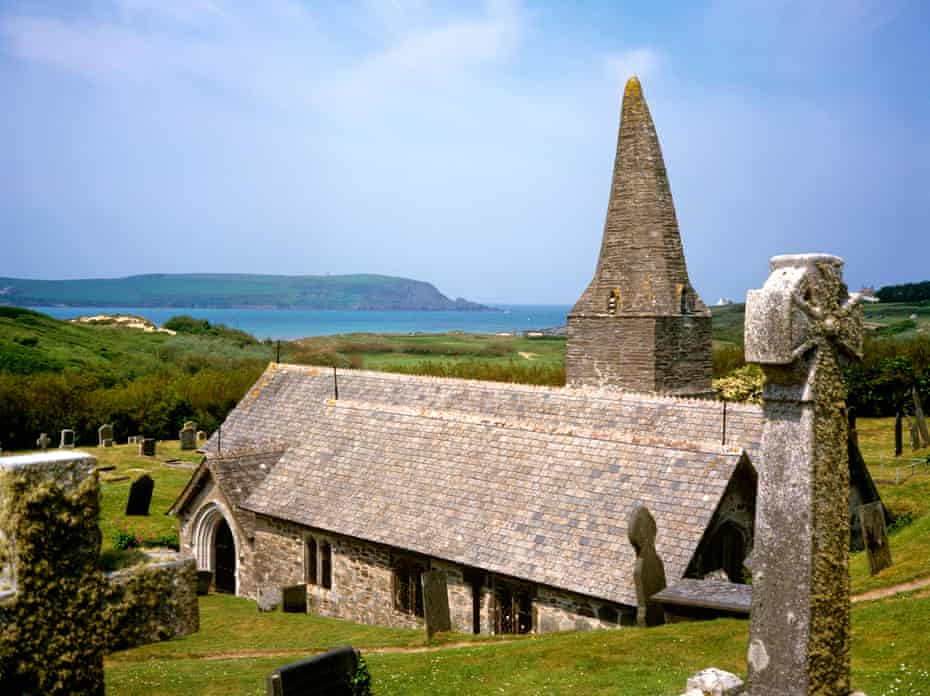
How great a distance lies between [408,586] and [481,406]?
6289mm

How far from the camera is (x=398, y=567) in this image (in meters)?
21.1

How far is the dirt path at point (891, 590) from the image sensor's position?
1573cm

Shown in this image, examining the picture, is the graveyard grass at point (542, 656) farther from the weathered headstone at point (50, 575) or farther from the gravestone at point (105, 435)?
the gravestone at point (105, 435)

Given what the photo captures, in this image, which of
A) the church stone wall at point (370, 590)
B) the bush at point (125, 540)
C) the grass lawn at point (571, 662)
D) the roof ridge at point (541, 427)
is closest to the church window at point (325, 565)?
the church stone wall at point (370, 590)

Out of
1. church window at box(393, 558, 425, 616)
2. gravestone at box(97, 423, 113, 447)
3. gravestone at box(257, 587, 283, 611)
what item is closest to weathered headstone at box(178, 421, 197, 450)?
gravestone at box(97, 423, 113, 447)

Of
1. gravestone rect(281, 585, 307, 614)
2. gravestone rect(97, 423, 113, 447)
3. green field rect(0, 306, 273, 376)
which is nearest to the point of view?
gravestone rect(281, 585, 307, 614)

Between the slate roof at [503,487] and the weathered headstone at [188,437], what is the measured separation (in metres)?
25.7

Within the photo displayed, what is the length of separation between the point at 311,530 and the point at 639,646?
40.0 feet

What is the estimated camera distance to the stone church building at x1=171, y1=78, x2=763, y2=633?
1783 centimetres

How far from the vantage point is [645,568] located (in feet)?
50.7

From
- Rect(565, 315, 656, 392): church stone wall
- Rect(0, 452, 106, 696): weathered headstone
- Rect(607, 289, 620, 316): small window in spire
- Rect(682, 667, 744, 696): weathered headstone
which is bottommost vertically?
Rect(682, 667, 744, 696): weathered headstone

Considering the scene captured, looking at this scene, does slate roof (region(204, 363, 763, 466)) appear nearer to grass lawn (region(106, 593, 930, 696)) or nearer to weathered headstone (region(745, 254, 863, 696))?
grass lawn (region(106, 593, 930, 696))

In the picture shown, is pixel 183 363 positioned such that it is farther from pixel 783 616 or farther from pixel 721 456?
pixel 783 616

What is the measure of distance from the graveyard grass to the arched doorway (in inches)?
229
